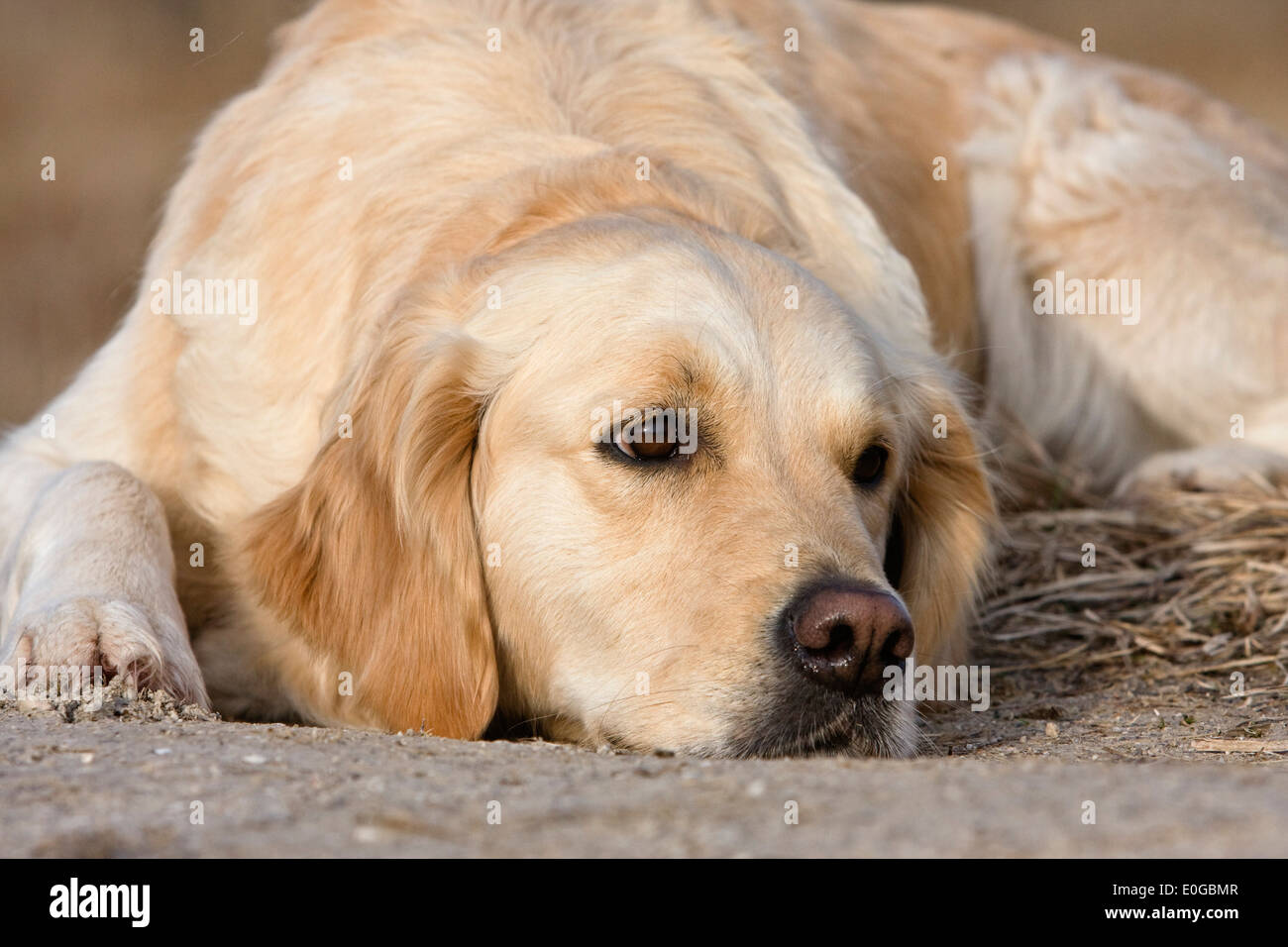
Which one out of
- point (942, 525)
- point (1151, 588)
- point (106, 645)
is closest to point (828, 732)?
point (942, 525)

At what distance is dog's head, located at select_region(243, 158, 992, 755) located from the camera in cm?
279

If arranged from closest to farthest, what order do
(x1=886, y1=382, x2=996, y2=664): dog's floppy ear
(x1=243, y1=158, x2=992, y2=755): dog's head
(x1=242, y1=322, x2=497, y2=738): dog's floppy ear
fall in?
(x1=243, y1=158, x2=992, y2=755): dog's head
(x1=242, y1=322, x2=497, y2=738): dog's floppy ear
(x1=886, y1=382, x2=996, y2=664): dog's floppy ear

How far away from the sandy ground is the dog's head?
261 millimetres

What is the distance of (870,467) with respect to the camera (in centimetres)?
324

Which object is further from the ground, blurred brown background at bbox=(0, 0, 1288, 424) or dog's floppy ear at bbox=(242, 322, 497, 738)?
blurred brown background at bbox=(0, 0, 1288, 424)

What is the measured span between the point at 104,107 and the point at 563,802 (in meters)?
9.77

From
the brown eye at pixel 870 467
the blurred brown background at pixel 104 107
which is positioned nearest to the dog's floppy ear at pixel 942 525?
the brown eye at pixel 870 467

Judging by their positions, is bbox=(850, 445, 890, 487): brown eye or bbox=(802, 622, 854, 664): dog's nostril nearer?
bbox=(802, 622, 854, 664): dog's nostril

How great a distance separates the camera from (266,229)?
12.3 feet

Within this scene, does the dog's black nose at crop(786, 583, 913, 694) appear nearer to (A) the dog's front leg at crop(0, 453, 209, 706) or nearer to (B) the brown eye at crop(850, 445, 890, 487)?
(B) the brown eye at crop(850, 445, 890, 487)

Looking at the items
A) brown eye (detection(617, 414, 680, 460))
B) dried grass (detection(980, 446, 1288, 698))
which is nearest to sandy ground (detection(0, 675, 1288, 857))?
brown eye (detection(617, 414, 680, 460))

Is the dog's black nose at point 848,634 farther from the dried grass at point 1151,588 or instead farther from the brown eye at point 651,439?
the dried grass at point 1151,588

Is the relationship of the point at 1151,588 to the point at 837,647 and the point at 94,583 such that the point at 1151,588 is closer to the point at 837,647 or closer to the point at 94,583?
the point at 837,647
